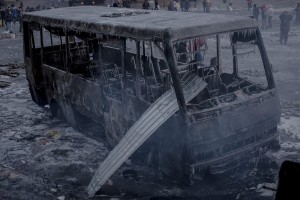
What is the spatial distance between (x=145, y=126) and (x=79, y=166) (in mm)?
2027

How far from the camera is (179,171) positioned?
18.4 feet

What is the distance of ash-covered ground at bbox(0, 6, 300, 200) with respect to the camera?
5.90 m

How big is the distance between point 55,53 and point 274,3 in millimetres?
27932

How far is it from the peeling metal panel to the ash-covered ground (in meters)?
0.36

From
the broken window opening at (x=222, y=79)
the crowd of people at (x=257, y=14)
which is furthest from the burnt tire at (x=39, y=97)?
the crowd of people at (x=257, y=14)

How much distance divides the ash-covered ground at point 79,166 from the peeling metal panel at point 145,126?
0.36 metres

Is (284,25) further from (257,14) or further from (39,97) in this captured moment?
(39,97)

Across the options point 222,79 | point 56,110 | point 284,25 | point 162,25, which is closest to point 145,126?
point 162,25

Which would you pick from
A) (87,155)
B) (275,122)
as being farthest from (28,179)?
(275,122)

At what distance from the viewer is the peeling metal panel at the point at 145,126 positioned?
18.0 feet

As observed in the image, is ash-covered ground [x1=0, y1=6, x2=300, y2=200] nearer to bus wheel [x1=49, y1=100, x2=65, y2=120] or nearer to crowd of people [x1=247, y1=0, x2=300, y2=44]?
bus wheel [x1=49, y1=100, x2=65, y2=120]

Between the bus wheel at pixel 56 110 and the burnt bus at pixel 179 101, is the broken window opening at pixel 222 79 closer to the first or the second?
the burnt bus at pixel 179 101

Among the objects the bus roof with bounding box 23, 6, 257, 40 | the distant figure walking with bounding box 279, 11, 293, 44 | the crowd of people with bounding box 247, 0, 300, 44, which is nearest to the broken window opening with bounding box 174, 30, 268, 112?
the bus roof with bounding box 23, 6, 257, 40

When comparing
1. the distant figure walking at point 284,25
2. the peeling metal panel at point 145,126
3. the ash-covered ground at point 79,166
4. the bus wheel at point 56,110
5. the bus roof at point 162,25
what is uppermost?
the bus roof at point 162,25
